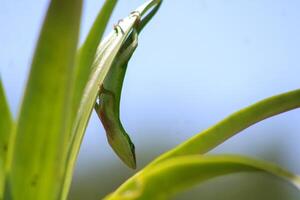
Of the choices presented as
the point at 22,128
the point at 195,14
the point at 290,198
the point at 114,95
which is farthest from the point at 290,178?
the point at 195,14

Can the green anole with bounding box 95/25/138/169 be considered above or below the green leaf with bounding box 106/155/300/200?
above

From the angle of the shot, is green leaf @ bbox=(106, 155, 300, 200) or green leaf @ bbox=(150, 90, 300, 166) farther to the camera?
green leaf @ bbox=(150, 90, 300, 166)

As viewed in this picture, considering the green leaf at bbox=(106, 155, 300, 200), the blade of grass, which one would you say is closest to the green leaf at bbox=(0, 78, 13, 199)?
the blade of grass

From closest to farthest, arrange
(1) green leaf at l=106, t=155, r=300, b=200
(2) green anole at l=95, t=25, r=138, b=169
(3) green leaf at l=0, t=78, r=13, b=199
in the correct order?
(1) green leaf at l=106, t=155, r=300, b=200 → (3) green leaf at l=0, t=78, r=13, b=199 → (2) green anole at l=95, t=25, r=138, b=169

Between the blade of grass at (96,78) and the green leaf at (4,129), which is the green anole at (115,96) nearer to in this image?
the blade of grass at (96,78)

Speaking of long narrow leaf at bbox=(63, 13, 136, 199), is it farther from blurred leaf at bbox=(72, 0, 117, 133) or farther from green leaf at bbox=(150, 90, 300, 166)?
green leaf at bbox=(150, 90, 300, 166)
